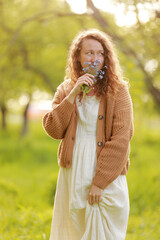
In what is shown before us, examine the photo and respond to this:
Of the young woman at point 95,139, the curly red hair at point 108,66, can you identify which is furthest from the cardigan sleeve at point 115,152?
the curly red hair at point 108,66

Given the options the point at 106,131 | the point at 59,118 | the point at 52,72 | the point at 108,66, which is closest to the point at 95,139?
the point at 106,131

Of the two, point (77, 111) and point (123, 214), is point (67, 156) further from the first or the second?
point (123, 214)

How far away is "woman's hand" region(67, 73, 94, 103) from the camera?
7.94 ft

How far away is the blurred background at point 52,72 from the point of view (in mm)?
4777

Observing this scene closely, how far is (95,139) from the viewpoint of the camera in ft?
8.35

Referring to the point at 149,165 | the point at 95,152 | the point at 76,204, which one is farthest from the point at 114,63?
the point at 149,165

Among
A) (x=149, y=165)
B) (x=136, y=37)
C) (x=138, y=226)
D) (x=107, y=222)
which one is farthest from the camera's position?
(x=149, y=165)

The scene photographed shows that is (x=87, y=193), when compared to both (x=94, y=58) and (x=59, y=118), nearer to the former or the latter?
(x=59, y=118)

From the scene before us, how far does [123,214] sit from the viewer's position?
2578 mm

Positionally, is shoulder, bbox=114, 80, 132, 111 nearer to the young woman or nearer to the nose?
the young woman

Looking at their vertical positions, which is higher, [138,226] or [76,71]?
[76,71]

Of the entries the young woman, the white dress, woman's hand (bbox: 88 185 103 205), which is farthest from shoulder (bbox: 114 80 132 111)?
woman's hand (bbox: 88 185 103 205)

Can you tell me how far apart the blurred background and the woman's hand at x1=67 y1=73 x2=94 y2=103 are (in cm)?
44

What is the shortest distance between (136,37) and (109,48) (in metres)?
3.90
